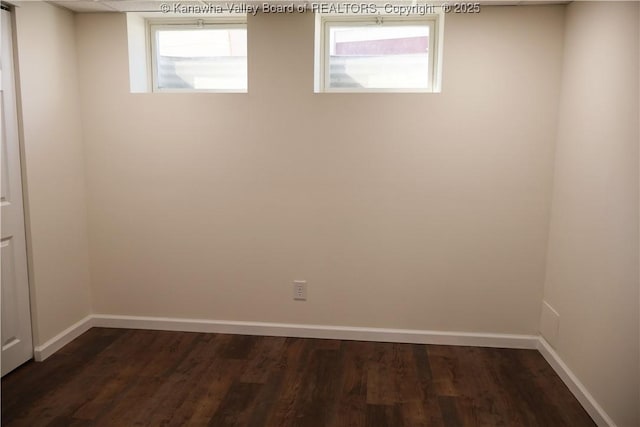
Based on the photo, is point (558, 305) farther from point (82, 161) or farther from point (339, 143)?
point (82, 161)

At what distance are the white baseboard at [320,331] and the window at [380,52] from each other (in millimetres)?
1569

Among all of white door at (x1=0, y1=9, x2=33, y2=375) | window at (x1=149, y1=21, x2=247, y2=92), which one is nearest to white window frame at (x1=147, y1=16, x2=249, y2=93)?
window at (x1=149, y1=21, x2=247, y2=92)

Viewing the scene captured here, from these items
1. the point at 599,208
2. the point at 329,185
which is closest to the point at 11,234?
the point at 329,185

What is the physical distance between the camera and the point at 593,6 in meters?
2.38

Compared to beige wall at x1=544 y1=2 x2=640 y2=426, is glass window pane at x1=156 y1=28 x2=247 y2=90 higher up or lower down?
higher up

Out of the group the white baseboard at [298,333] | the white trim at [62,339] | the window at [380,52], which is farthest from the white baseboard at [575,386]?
the white trim at [62,339]

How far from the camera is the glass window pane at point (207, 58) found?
3.15m

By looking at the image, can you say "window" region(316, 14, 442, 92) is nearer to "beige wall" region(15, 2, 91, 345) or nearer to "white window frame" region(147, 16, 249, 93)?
"white window frame" region(147, 16, 249, 93)

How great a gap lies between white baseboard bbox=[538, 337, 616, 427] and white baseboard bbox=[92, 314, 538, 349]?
144mm

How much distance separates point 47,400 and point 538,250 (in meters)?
2.87

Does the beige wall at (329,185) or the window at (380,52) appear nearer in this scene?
the beige wall at (329,185)

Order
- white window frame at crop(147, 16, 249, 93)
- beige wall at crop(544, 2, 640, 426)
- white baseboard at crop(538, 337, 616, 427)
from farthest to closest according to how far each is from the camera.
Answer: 1. white window frame at crop(147, 16, 249, 93)
2. white baseboard at crop(538, 337, 616, 427)
3. beige wall at crop(544, 2, 640, 426)

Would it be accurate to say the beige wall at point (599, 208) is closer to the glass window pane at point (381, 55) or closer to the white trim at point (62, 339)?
the glass window pane at point (381, 55)

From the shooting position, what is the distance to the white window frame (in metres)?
3.12
